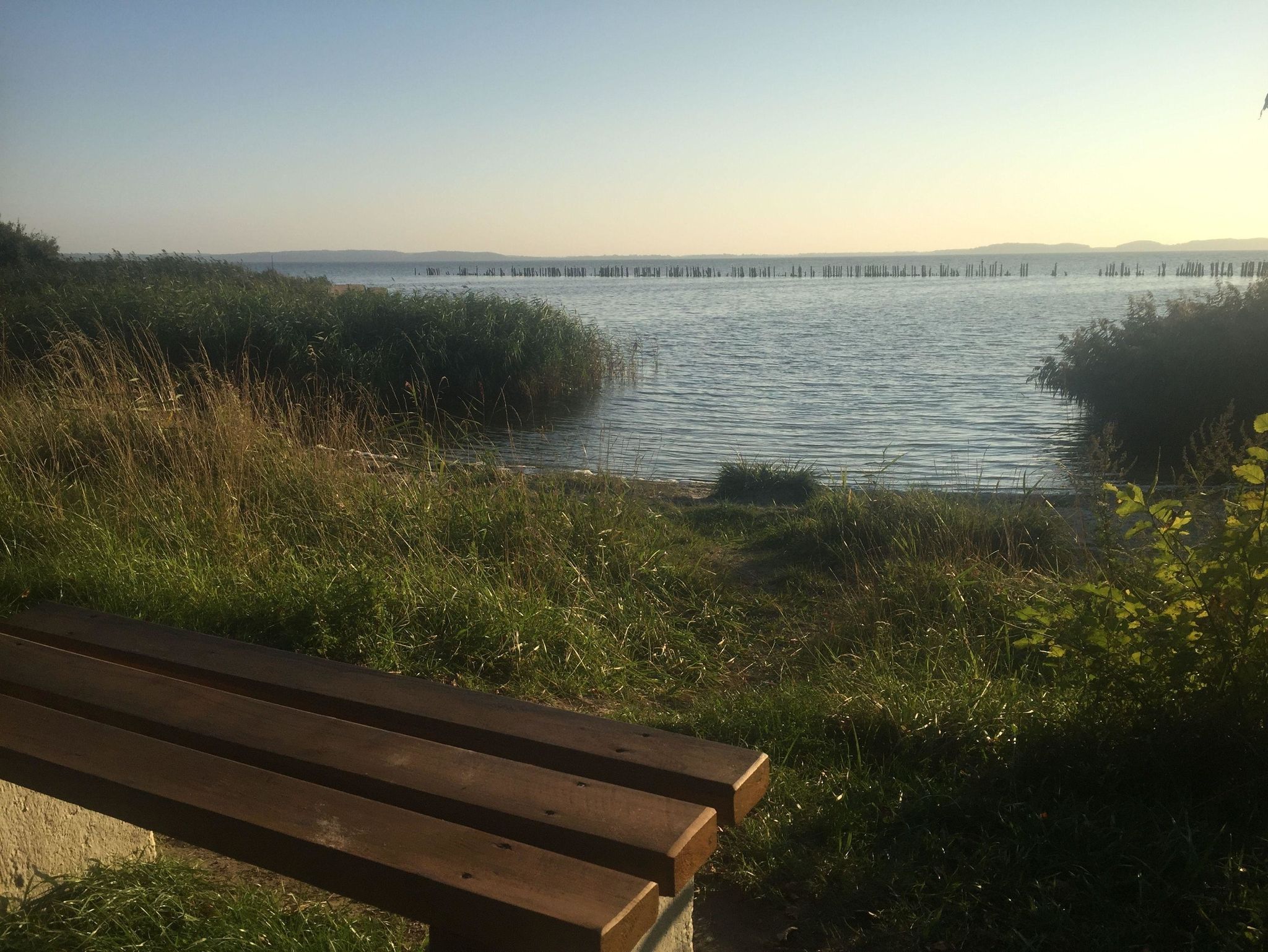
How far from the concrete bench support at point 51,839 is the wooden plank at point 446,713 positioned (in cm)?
44

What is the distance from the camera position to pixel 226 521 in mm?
5762

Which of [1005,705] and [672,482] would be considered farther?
[672,482]

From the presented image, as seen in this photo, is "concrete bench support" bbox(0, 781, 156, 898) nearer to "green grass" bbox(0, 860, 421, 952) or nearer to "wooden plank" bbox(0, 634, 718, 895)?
"green grass" bbox(0, 860, 421, 952)

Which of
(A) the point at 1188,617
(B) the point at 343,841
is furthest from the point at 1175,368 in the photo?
(B) the point at 343,841

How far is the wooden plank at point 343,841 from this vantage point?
5.40 ft

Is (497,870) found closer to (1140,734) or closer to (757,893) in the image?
(757,893)

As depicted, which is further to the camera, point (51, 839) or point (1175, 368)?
point (1175, 368)

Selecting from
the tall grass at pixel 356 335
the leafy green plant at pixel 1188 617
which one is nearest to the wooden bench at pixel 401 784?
the leafy green plant at pixel 1188 617

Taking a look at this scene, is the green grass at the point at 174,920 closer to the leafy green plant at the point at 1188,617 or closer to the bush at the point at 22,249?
the leafy green plant at the point at 1188,617

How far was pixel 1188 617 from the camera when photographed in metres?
3.07

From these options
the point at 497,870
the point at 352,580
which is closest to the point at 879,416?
the point at 352,580

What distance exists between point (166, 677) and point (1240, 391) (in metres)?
17.9

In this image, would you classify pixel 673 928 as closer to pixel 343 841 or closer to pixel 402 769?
pixel 402 769

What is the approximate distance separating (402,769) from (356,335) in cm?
1896
